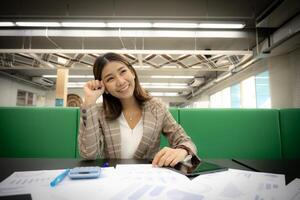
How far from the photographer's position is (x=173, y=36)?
11.1 feet

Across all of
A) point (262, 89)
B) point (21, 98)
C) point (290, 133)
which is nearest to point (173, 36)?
point (290, 133)

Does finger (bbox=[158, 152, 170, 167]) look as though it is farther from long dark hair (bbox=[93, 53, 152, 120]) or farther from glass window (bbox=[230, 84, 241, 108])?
glass window (bbox=[230, 84, 241, 108])

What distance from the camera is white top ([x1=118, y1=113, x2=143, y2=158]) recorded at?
3.56 feet

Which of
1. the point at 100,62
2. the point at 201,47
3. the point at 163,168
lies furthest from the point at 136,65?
the point at 163,168

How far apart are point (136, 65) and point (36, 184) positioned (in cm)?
483

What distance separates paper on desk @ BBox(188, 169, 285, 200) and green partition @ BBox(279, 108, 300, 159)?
1278mm

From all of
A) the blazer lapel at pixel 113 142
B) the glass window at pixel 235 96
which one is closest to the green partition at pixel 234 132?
the blazer lapel at pixel 113 142

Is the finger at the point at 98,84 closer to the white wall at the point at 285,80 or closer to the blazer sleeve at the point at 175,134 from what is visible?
the blazer sleeve at the point at 175,134

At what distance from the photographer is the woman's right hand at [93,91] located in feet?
3.39

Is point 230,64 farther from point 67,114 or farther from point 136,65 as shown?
point 67,114

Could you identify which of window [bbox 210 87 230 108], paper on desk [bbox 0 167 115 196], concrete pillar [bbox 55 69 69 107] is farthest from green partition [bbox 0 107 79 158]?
window [bbox 210 87 230 108]

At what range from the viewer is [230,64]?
5.62 metres

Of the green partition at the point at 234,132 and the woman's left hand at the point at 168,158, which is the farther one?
the green partition at the point at 234,132

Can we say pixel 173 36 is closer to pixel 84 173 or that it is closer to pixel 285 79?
pixel 84 173
